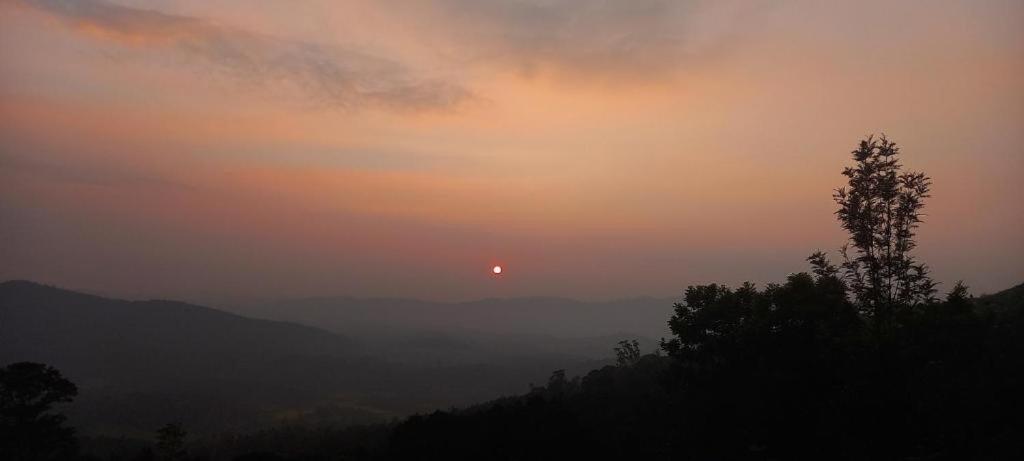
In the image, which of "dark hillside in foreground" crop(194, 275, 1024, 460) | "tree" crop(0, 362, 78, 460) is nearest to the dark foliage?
"dark hillside in foreground" crop(194, 275, 1024, 460)

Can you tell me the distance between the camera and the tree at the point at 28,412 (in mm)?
59062

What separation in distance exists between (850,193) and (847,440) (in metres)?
20.2

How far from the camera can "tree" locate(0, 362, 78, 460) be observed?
194ft

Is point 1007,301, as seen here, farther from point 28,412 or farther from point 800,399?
point 28,412

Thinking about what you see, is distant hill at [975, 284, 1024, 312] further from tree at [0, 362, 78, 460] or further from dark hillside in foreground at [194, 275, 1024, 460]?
tree at [0, 362, 78, 460]

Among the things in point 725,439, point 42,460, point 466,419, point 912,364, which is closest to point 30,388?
point 42,460

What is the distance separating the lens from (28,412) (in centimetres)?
6053

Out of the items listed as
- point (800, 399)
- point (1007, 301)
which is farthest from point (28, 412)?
point (1007, 301)

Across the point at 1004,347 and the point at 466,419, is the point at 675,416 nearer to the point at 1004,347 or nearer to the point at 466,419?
the point at 466,419

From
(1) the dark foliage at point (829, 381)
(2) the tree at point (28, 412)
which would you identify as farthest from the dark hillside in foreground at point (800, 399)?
(2) the tree at point (28, 412)

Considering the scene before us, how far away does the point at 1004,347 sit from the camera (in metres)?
37.7

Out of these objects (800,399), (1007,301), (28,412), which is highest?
(1007,301)

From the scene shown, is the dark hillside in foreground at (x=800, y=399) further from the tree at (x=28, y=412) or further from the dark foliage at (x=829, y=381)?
the tree at (x=28, y=412)

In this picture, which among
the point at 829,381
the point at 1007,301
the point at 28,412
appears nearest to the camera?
the point at 829,381
